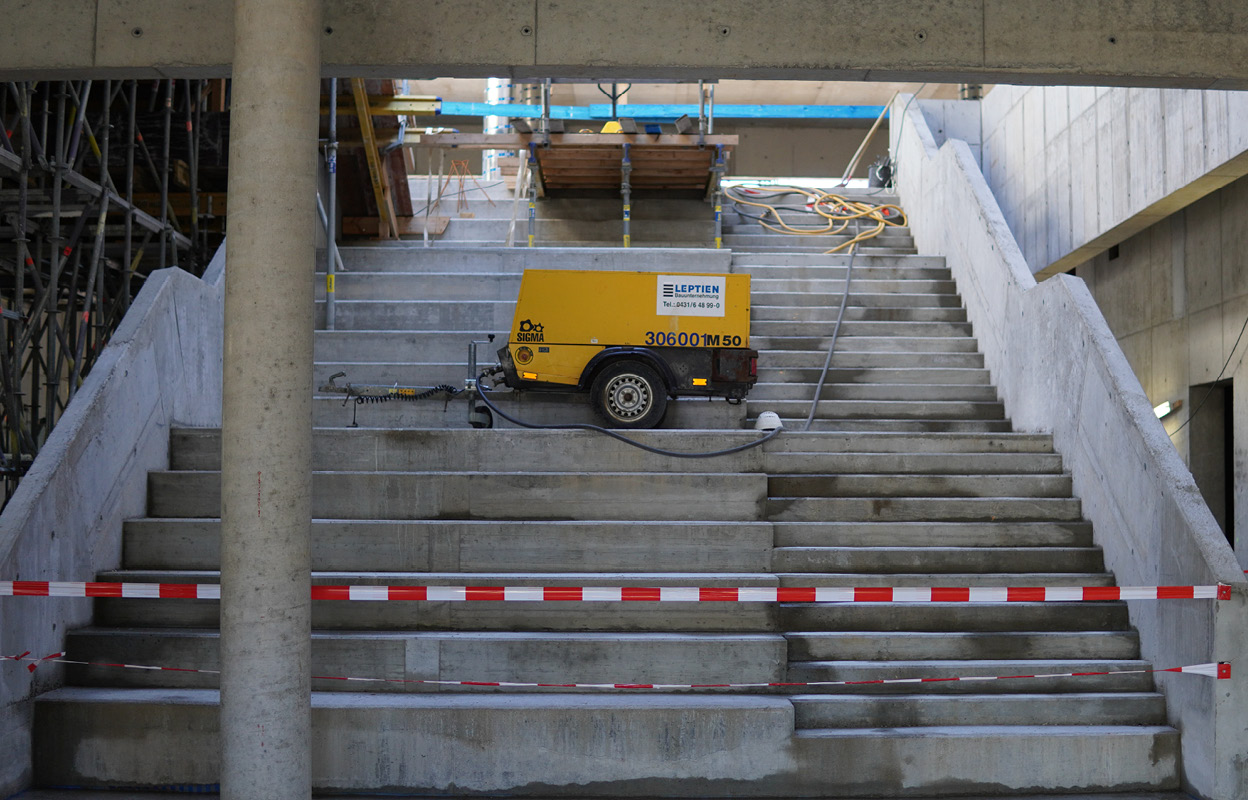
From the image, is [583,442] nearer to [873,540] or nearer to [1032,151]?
[873,540]

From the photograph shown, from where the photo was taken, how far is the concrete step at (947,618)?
741cm

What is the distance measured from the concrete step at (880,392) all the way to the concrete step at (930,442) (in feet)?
4.82

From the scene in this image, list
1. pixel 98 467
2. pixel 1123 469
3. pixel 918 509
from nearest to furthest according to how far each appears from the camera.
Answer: pixel 98 467 < pixel 1123 469 < pixel 918 509

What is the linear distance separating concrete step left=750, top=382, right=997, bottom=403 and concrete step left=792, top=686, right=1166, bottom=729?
406 centimetres

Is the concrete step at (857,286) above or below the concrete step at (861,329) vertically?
above

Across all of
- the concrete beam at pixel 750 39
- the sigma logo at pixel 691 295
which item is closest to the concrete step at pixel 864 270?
the sigma logo at pixel 691 295

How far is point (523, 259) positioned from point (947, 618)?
290 inches

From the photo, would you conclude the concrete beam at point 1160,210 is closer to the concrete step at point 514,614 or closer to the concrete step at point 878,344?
the concrete step at point 878,344

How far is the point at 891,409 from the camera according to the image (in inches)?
403

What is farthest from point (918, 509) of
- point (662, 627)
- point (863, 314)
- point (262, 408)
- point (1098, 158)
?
point (1098, 158)

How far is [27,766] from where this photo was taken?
629 centimetres

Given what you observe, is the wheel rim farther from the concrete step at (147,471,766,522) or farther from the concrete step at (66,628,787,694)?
the concrete step at (66,628,787,694)

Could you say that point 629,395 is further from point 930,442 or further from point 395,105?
point 395,105

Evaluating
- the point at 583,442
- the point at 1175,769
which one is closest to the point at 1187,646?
the point at 1175,769
